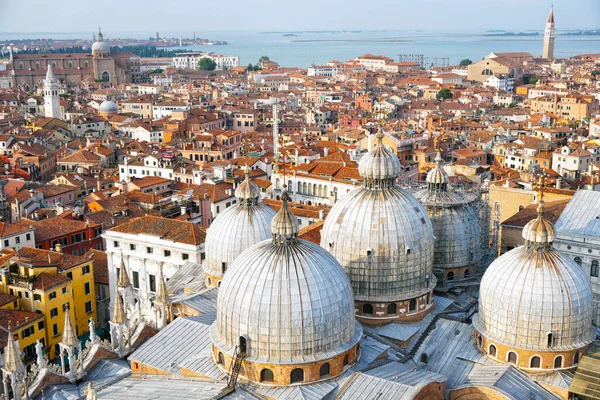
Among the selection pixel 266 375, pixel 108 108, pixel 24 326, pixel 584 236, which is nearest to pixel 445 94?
pixel 108 108

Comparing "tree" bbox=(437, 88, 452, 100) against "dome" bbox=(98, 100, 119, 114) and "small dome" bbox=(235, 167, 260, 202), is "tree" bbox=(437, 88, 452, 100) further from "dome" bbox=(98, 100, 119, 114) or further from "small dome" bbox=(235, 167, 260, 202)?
"small dome" bbox=(235, 167, 260, 202)

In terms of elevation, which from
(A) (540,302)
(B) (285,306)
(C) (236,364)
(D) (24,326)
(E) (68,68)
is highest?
(B) (285,306)

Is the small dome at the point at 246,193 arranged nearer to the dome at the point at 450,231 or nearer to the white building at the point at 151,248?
the white building at the point at 151,248

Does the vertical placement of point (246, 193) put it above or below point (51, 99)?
above

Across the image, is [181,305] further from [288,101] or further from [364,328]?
[288,101]

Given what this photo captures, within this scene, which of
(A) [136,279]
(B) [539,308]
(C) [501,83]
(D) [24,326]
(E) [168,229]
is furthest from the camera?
(C) [501,83]

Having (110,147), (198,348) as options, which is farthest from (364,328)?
(110,147)

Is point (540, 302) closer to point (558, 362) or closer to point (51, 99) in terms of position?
point (558, 362)
